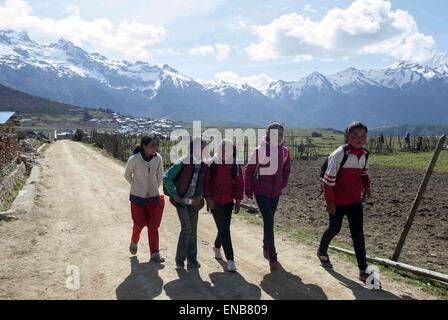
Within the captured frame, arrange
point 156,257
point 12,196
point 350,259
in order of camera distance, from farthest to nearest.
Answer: point 12,196, point 350,259, point 156,257

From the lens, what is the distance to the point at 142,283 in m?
7.07

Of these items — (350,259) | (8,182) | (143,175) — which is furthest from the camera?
(8,182)

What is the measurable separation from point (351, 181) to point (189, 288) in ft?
9.73

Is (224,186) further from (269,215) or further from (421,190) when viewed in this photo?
(421,190)

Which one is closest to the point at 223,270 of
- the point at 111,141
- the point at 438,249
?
the point at 438,249

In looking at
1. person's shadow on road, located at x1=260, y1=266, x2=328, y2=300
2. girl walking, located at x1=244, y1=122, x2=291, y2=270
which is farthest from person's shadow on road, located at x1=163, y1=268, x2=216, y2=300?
girl walking, located at x1=244, y1=122, x2=291, y2=270

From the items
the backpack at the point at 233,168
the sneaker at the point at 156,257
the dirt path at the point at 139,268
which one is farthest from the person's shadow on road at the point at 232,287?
the backpack at the point at 233,168

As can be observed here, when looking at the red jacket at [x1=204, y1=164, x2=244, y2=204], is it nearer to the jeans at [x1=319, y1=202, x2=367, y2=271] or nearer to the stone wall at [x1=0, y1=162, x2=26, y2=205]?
the jeans at [x1=319, y1=202, x2=367, y2=271]

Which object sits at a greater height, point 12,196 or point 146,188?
point 146,188

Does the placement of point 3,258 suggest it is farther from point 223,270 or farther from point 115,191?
point 115,191

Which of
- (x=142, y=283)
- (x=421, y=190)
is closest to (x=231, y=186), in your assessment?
(x=142, y=283)

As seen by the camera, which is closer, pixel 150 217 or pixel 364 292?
pixel 364 292

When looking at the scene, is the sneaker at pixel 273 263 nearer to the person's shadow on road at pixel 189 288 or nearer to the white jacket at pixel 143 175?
the person's shadow on road at pixel 189 288
